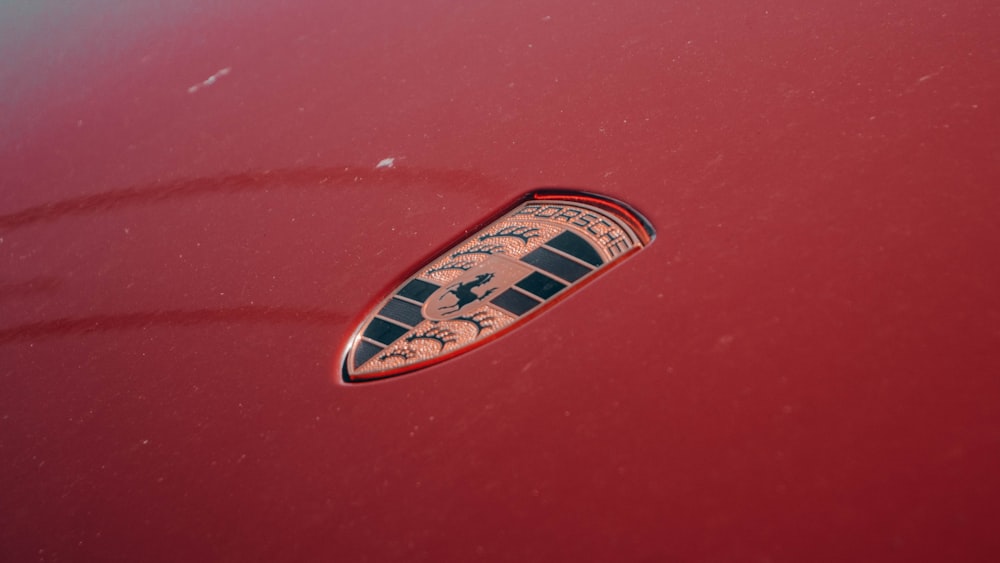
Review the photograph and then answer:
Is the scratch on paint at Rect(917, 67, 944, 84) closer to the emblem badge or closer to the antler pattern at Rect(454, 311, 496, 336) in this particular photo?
the emblem badge

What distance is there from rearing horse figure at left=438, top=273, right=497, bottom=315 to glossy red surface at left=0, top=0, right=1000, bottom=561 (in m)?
0.15

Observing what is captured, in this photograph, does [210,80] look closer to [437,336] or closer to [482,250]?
[482,250]

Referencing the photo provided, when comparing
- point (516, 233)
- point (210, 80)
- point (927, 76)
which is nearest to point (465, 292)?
point (516, 233)

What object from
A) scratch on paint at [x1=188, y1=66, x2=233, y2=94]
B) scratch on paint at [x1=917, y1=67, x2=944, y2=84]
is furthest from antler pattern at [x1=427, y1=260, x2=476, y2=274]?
scratch on paint at [x1=188, y1=66, x2=233, y2=94]

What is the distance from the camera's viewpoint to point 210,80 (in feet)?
9.82

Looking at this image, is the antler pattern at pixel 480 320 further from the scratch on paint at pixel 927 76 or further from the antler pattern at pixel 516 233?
the scratch on paint at pixel 927 76

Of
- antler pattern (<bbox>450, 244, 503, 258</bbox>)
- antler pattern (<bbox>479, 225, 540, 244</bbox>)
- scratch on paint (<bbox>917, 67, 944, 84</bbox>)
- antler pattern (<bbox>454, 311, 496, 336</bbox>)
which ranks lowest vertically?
antler pattern (<bbox>454, 311, 496, 336</bbox>)

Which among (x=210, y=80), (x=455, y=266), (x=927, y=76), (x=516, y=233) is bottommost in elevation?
(x=210, y=80)

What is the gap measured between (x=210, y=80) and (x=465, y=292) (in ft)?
5.16

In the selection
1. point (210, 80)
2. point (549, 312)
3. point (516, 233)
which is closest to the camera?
→ point (549, 312)

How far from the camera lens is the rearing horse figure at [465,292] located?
1877mm

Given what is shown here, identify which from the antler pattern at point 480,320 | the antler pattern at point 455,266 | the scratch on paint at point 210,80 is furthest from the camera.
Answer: the scratch on paint at point 210,80

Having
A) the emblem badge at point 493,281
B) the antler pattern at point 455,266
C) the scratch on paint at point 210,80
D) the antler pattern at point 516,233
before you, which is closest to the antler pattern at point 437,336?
the emblem badge at point 493,281

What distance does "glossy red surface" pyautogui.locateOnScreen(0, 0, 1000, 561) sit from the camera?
1.41 meters
